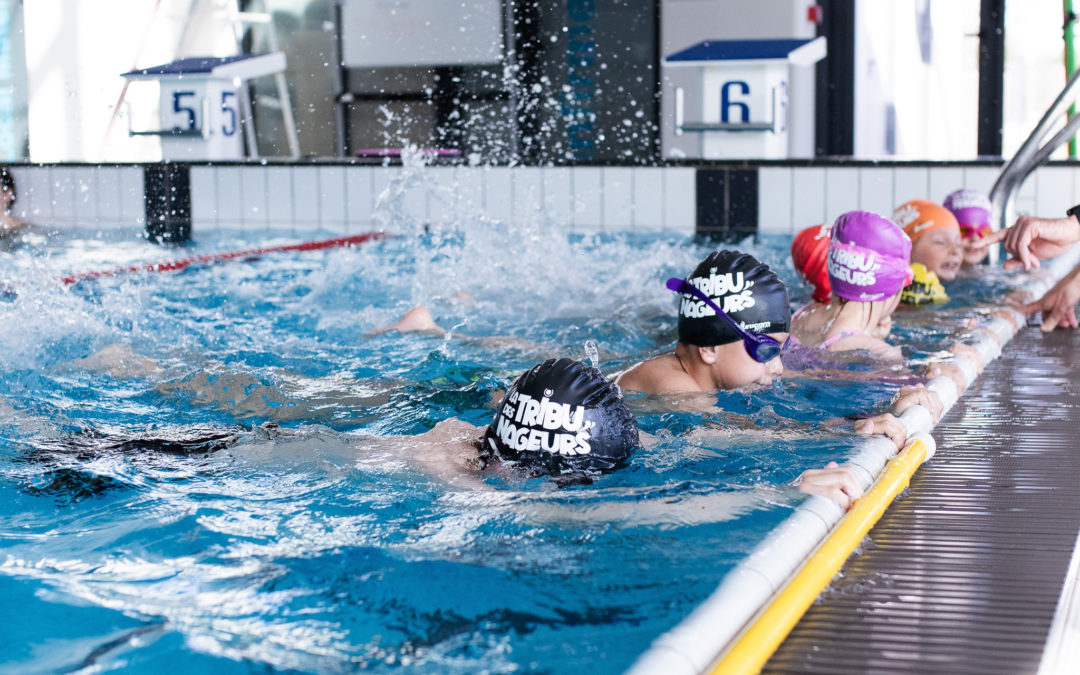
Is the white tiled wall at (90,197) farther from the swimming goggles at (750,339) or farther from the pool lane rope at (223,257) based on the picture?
the swimming goggles at (750,339)

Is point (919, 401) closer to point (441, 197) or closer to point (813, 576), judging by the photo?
point (813, 576)

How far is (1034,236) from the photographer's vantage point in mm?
4520

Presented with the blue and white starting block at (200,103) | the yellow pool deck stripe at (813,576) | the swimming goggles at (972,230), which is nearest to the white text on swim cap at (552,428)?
the yellow pool deck stripe at (813,576)

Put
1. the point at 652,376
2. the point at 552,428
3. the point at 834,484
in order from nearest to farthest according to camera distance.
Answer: the point at 834,484 < the point at 552,428 < the point at 652,376

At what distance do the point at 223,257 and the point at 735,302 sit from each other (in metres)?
5.38

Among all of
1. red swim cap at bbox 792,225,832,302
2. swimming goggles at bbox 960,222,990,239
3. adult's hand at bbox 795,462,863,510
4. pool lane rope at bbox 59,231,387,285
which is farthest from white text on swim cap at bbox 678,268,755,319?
pool lane rope at bbox 59,231,387,285

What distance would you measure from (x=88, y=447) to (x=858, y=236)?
2816 millimetres

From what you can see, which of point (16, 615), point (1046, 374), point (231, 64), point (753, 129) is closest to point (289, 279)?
point (231, 64)

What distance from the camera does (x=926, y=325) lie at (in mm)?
5414

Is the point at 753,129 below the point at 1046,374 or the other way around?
the other way around

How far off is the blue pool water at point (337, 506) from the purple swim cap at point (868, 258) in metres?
0.39

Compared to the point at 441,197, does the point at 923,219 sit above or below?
below

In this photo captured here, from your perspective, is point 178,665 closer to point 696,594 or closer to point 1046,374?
point 696,594

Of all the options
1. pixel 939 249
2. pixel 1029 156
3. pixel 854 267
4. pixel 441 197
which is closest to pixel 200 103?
pixel 441 197
